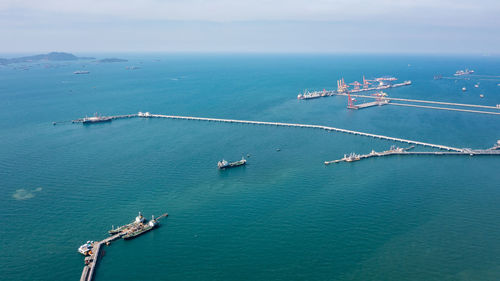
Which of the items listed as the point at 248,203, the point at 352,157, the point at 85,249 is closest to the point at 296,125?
the point at 352,157

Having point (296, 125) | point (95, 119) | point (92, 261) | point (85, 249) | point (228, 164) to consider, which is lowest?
point (92, 261)

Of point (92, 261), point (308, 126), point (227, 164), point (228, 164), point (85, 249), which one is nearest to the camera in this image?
point (92, 261)

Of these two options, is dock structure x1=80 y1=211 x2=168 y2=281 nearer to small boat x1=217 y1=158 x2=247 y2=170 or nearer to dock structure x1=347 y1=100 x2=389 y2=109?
small boat x1=217 y1=158 x2=247 y2=170

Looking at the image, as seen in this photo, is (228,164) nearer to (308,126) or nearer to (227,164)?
(227,164)

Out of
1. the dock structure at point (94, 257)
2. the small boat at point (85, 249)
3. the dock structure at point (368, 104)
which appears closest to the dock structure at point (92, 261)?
the dock structure at point (94, 257)

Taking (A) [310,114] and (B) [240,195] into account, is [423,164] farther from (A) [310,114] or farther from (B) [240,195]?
(A) [310,114]

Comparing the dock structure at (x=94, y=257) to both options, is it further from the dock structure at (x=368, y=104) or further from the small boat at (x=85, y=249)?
the dock structure at (x=368, y=104)

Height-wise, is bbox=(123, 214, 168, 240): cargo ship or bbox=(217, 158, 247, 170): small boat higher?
bbox=(217, 158, 247, 170): small boat

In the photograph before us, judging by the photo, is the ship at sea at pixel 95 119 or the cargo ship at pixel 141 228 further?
the ship at sea at pixel 95 119

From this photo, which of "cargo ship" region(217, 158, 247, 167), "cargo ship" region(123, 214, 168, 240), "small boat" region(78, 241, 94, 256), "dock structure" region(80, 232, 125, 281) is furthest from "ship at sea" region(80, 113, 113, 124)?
"small boat" region(78, 241, 94, 256)
